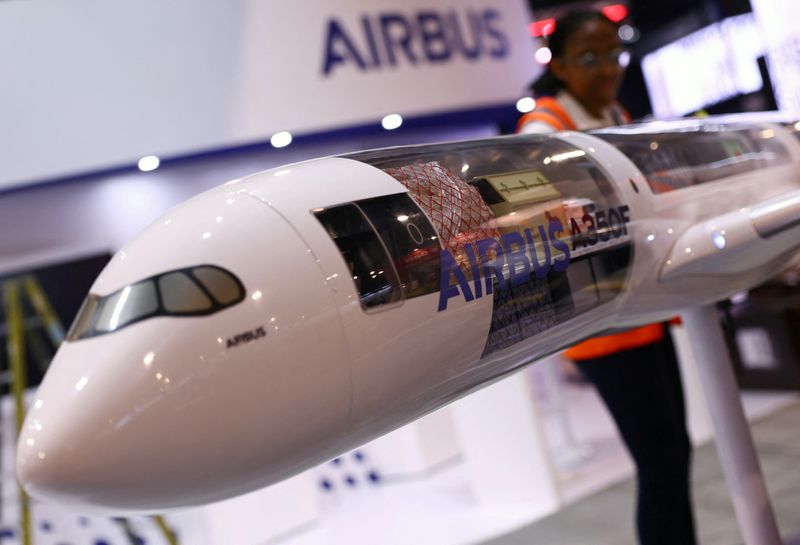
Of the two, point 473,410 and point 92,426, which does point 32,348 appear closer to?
point 473,410

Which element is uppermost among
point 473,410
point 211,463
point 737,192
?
point 737,192

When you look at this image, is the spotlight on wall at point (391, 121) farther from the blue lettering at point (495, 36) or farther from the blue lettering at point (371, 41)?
the blue lettering at point (495, 36)

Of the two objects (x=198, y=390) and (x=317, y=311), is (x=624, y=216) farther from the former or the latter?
(x=198, y=390)

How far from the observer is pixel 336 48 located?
440cm

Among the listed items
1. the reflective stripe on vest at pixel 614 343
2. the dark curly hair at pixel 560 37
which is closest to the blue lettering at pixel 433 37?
the dark curly hair at pixel 560 37

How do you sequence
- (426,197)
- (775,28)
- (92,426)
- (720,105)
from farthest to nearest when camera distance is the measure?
(720,105) → (775,28) → (426,197) → (92,426)

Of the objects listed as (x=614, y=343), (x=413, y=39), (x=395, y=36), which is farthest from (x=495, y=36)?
(x=614, y=343)

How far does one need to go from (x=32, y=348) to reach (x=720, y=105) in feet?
19.9

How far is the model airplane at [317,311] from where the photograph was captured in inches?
33.3

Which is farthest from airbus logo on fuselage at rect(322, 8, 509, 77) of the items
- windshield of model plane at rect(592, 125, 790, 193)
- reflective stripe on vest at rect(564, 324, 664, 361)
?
reflective stripe on vest at rect(564, 324, 664, 361)

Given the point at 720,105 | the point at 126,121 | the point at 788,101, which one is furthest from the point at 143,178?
the point at 720,105

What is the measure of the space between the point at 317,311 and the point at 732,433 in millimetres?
1074

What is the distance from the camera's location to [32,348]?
441 cm

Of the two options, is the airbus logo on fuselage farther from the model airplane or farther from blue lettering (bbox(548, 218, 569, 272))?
blue lettering (bbox(548, 218, 569, 272))
